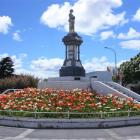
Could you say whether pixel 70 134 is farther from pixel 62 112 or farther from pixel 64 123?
pixel 62 112

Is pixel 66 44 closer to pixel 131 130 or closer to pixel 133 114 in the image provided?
pixel 133 114

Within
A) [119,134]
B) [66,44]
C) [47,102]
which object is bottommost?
A: [119,134]

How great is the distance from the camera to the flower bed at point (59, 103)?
2267 cm

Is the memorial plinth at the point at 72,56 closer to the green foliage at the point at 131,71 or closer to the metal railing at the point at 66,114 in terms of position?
the metal railing at the point at 66,114

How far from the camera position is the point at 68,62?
44469 millimetres

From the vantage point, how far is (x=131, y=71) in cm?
7025

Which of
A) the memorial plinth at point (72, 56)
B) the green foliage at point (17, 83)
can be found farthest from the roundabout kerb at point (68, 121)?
the green foliage at point (17, 83)

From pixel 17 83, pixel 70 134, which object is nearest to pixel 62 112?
pixel 70 134

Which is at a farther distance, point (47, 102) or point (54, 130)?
point (47, 102)

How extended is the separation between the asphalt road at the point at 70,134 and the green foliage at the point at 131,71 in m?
51.1

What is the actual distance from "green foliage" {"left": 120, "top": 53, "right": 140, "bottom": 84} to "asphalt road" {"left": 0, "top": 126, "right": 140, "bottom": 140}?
51.1 meters

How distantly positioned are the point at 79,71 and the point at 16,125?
24803 millimetres

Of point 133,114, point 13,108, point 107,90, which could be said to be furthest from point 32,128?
point 107,90

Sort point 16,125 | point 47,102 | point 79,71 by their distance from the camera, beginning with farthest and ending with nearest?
point 79,71, point 47,102, point 16,125
